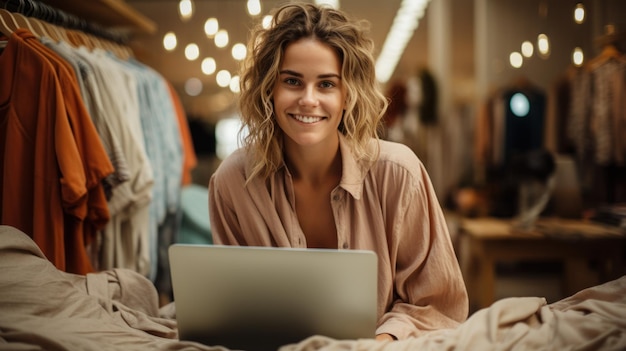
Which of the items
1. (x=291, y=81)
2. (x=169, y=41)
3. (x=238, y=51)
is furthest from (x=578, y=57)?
(x=169, y=41)

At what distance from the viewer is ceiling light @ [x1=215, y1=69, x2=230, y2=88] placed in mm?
4195

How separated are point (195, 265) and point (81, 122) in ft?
3.01

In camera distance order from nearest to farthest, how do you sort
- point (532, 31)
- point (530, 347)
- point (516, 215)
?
1. point (530, 347)
2. point (532, 31)
3. point (516, 215)

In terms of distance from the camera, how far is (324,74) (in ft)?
4.54

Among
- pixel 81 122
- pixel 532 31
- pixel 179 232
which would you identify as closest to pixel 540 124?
pixel 532 31

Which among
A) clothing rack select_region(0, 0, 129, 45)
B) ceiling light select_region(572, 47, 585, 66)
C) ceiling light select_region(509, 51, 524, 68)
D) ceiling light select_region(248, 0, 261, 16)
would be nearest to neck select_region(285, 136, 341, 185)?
clothing rack select_region(0, 0, 129, 45)

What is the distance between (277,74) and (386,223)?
486mm

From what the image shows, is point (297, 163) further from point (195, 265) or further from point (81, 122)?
point (81, 122)

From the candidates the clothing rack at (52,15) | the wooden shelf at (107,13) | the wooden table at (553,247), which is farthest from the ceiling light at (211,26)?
the wooden table at (553,247)

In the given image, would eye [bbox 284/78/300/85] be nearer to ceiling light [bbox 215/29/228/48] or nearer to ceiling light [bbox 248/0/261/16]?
ceiling light [bbox 248/0/261/16]

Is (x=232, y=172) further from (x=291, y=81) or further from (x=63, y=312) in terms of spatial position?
(x=63, y=312)

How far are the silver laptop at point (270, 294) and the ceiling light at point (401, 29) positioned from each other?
3087 mm

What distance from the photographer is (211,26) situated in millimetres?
4012

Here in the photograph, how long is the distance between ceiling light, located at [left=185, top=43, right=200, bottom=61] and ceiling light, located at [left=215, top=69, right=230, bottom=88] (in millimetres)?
217
